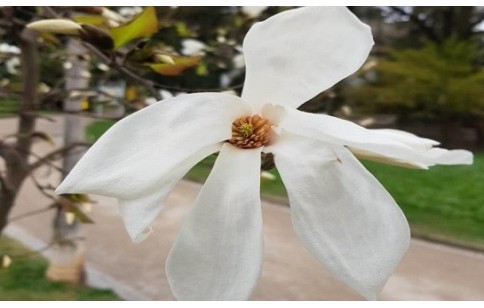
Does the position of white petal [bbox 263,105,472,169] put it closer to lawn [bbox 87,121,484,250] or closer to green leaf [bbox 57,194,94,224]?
green leaf [bbox 57,194,94,224]

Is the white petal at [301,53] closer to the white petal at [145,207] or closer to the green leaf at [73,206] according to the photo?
the white petal at [145,207]

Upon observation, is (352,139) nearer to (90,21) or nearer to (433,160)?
(433,160)

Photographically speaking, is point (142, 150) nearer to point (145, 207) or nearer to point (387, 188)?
point (145, 207)

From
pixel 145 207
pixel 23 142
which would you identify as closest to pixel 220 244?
pixel 145 207

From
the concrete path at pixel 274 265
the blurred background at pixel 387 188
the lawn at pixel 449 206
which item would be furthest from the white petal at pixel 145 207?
the lawn at pixel 449 206

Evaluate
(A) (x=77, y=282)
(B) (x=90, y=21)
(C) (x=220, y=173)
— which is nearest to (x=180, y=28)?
(B) (x=90, y=21)

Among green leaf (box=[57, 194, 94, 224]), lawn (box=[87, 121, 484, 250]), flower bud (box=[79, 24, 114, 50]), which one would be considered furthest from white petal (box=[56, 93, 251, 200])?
lawn (box=[87, 121, 484, 250])
